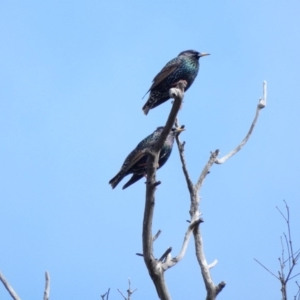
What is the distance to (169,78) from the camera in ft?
25.8

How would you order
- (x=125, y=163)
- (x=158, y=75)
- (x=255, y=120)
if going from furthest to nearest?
1. (x=158, y=75)
2. (x=125, y=163)
3. (x=255, y=120)

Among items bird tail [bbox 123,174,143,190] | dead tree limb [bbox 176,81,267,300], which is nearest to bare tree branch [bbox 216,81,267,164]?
dead tree limb [bbox 176,81,267,300]

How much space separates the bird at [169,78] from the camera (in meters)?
7.83

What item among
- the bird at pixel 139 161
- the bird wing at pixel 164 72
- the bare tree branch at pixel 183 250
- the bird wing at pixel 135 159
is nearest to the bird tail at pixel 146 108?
the bird wing at pixel 164 72

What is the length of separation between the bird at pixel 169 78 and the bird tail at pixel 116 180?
98cm

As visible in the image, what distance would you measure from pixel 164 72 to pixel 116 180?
5.07ft

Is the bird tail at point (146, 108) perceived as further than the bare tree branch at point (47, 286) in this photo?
Yes

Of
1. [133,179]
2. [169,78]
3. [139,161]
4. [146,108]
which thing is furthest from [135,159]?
[169,78]

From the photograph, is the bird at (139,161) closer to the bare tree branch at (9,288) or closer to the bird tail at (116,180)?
the bird tail at (116,180)

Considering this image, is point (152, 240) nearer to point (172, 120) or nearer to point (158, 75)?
point (172, 120)

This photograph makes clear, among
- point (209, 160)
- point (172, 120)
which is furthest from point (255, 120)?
point (172, 120)

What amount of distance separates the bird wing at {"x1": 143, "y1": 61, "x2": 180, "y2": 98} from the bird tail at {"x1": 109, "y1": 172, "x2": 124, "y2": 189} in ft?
4.10

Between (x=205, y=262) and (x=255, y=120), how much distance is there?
1.31 meters

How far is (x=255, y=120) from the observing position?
506 centimetres
